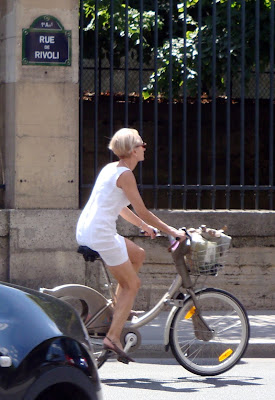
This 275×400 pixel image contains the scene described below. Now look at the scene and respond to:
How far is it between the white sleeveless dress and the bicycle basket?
0.53 metres

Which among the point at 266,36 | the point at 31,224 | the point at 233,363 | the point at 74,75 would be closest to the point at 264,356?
the point at 233,363

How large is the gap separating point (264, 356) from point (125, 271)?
83.0 inches

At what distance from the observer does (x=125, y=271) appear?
6539 mm

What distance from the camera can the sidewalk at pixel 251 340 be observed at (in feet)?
26.1

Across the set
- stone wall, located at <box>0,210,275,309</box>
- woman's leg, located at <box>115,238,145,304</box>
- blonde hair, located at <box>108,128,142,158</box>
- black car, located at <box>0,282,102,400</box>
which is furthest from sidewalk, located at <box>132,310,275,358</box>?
black car, located at <box>0,282,102,400</box>

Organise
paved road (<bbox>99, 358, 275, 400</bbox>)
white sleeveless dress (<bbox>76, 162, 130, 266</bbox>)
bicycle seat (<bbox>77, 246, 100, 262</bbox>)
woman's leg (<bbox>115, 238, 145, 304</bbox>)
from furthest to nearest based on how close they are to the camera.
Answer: woman's leg (<bbox>115, 238, 145, 304</bbox>) → bicycle seat (<bbox>77, 246, 100, 262</bbox>) → white sleeveless dress (<bbox>76, 162, 130, 266</bbox>) → paved road (<bbox>99, 358, 275, 400</bbox>)

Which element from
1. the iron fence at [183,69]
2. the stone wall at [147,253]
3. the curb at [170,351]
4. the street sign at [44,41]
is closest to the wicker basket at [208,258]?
the curb at [170,351]

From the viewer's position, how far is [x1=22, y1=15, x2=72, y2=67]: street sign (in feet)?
32.0

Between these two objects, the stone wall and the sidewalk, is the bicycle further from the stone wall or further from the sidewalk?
the stone wall

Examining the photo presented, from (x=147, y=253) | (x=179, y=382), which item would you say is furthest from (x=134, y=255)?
(x=147, y=253)

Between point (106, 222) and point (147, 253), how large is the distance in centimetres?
352

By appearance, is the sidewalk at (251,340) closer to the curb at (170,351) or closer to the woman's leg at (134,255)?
the curb at (170,351)

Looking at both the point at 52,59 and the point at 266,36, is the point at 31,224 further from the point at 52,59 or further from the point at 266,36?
the point at 266,36

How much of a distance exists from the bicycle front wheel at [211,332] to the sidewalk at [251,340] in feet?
3.53
